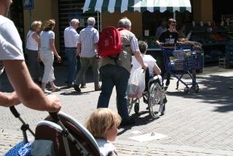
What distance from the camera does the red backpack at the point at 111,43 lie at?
24.3 feet

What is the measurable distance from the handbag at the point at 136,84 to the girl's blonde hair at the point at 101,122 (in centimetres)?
431

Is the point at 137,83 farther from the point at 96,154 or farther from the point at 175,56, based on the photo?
the point at 96,154

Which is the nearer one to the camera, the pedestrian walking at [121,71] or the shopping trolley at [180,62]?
the pedestrian walking at [121,71]

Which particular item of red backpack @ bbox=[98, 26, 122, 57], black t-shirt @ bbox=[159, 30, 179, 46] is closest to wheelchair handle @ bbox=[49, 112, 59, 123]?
red backpack @ bbox=[98, 26, 122, 57]

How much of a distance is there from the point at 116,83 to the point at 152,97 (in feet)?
3.24

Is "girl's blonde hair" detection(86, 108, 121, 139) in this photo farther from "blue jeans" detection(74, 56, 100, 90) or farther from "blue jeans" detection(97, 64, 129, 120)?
"blue jeans" detection(74, 56, 100, 90)

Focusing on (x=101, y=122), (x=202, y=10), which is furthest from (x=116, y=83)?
(x=202, y=10)

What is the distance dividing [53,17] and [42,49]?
879cm

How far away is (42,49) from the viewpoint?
39.3 feet

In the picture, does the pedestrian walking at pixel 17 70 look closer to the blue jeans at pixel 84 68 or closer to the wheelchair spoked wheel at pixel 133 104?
the wheelchair spoked wheel at pixel 133 104

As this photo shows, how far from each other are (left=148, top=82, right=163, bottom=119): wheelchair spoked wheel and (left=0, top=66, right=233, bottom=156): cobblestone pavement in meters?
0.14

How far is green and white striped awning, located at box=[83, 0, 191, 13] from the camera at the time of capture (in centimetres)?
1514

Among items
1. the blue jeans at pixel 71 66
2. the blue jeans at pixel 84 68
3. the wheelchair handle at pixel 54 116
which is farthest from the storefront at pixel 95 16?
the wheelchair handle at pixel 54 116

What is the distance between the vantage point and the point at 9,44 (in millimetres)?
2930
